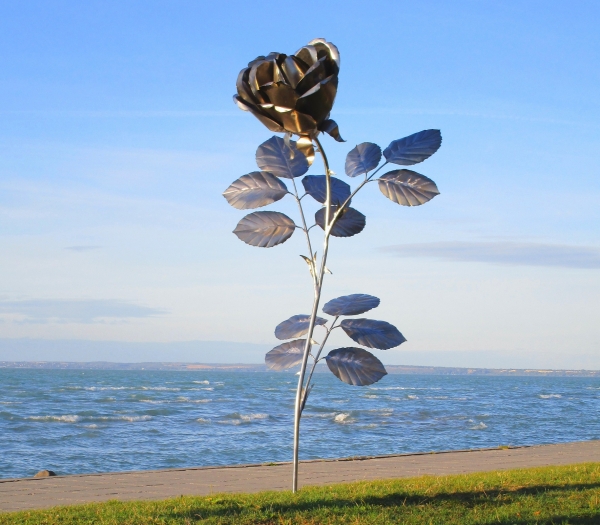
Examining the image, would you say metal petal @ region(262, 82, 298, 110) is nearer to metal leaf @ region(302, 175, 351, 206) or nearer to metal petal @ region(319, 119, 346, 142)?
metal petal @ region(319, 119, 346, 142)

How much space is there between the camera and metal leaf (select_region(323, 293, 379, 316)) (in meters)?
5.25

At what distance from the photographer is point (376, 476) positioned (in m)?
8.25

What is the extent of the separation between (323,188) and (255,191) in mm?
504

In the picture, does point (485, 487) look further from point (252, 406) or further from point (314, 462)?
point (252, 406)

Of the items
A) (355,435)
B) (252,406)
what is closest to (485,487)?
(355,435)

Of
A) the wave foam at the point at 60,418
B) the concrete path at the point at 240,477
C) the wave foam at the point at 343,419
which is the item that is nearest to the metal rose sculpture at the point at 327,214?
the concrete path at the point at 240,477

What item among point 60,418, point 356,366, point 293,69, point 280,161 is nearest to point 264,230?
point 280,161

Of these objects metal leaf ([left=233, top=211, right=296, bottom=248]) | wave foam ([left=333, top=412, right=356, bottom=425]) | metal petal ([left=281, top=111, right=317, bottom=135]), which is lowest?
wave foam ([left=333, top=412, right=356, bottom=425])

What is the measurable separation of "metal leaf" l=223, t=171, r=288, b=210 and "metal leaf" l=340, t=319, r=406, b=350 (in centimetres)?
105

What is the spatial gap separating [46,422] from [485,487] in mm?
20264

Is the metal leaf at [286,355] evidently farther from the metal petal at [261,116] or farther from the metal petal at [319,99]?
the metal petal at [319,99]

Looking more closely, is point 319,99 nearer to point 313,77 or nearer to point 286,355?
point 313,77

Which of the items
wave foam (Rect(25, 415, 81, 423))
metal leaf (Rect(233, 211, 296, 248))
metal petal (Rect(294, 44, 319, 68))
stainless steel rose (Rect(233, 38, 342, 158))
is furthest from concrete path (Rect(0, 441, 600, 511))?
wave foam (Rect(25, 415, 81, 423))

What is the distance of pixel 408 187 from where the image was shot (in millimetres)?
5109
